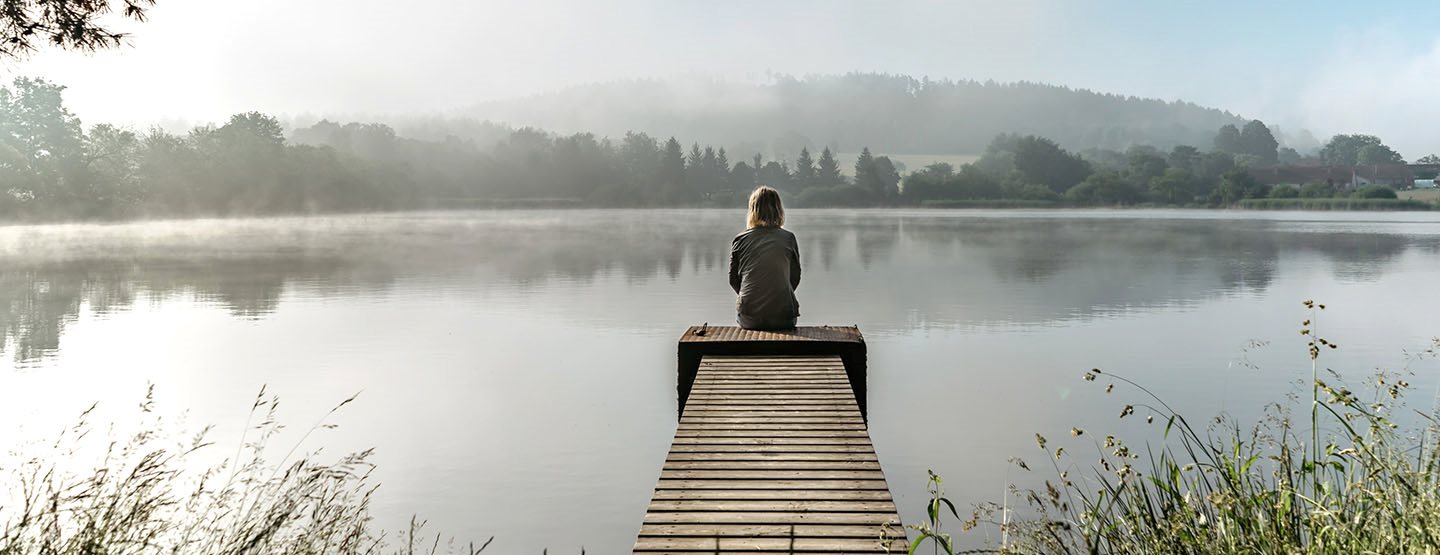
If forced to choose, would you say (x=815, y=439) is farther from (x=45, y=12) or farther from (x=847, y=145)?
(x=847, y=145)

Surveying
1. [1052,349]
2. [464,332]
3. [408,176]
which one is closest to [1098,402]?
[1052,349]

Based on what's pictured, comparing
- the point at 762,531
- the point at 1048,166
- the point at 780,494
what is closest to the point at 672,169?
the point at 1048,166

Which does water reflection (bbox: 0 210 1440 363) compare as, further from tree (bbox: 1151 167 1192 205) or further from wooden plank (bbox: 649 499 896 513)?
tree (bbox: 1151 167 1192 205)

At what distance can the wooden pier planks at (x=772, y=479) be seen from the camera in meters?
4.01

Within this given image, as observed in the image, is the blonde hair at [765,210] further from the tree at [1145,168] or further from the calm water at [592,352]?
the tree at [1145,168]

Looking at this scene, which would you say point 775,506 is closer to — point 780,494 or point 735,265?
point 780,494

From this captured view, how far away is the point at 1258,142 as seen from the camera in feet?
492

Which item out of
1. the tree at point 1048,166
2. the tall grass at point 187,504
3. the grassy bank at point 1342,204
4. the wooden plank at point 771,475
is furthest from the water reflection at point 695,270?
the tree at point 1048,166

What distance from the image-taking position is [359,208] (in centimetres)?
10425

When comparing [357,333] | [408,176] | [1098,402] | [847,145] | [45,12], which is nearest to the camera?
[45,12]

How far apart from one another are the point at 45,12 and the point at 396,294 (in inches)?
616

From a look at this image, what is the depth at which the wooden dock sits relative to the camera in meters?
4.01

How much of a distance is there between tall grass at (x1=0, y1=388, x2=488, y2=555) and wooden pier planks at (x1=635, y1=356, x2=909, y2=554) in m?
1.02

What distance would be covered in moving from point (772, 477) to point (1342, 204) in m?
119
